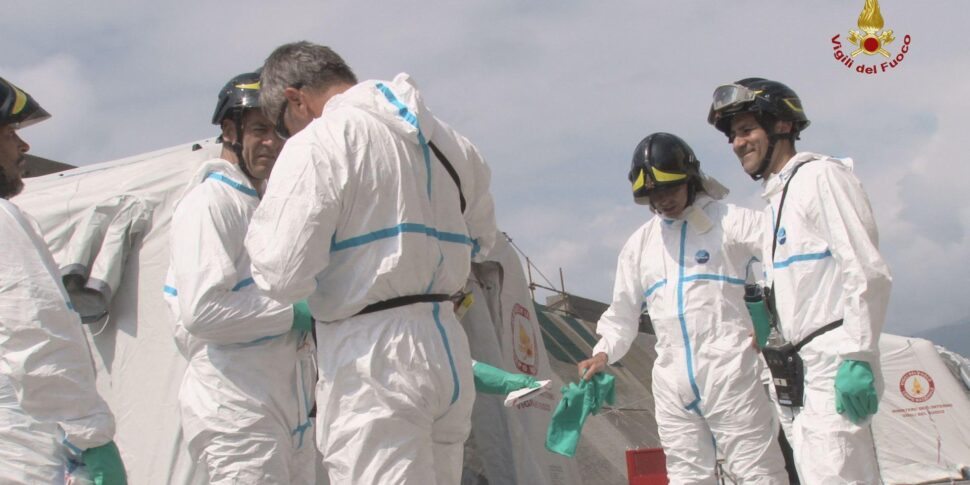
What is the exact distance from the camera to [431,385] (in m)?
2.32

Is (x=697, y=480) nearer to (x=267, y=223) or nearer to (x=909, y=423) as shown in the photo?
(x=267, y=223)

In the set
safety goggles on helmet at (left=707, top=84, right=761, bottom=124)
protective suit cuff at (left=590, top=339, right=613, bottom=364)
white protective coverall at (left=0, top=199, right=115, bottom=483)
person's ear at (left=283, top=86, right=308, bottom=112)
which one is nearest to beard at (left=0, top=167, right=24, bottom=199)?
white protective coverall at (left=0, top=199, right=115, bottom=483)

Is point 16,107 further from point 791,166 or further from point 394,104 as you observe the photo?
point 791,166

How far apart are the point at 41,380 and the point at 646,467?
20.5 feet

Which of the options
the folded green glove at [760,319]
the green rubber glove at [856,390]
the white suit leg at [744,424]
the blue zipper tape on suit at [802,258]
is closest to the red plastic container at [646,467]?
the white suit leg at [744,424]

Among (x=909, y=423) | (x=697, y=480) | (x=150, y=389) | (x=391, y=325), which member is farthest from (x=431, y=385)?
(x=909, y=423)

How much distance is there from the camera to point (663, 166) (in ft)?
15.9

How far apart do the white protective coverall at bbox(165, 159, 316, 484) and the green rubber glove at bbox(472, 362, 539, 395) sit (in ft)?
2.20

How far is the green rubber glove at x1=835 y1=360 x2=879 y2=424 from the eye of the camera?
306 cm

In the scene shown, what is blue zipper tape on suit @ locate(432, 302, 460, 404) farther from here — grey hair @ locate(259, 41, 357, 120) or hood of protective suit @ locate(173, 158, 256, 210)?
hood of protective suit @ locate(173, 158, 256, 210)

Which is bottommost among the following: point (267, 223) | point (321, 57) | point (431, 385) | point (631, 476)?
point (631, 476)

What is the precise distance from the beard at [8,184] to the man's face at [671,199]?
2.97 meters

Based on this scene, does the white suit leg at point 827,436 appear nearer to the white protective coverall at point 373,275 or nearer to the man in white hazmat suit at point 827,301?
the man in white hazmat suit at point 827,301

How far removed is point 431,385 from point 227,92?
202 centimetres
